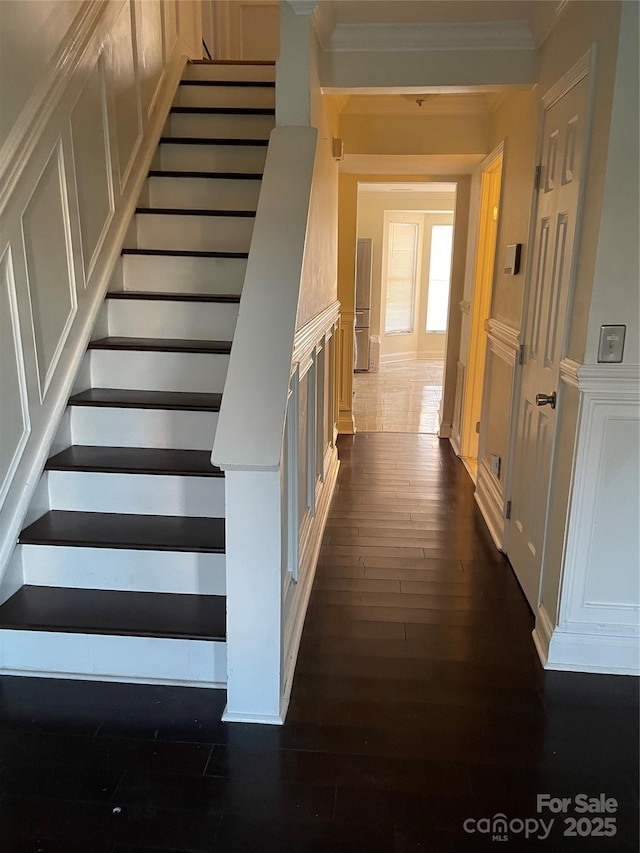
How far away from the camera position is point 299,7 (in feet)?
7.41

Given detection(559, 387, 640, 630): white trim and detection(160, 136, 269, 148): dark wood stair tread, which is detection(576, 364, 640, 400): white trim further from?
detection(160, 136, 269, 148): dark wood stair tread

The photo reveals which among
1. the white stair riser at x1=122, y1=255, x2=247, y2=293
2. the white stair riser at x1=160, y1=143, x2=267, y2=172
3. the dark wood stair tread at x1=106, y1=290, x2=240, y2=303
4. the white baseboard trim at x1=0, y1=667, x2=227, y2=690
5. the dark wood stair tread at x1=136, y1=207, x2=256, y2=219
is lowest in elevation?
the white baseboard trim at x1=0, y1=667, x2=227, y2=690

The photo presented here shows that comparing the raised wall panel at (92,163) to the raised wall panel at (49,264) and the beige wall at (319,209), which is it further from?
the beige wall at (319,209)

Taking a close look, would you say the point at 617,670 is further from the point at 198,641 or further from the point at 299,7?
the point at 299,7

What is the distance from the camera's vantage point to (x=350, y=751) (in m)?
1.75

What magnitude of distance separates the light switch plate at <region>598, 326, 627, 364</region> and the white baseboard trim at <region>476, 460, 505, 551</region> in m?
1.30

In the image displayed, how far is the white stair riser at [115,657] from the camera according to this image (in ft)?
6.40

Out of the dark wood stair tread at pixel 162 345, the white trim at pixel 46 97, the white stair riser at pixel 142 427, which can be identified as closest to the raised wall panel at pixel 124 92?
the white trim at pixel 46 97

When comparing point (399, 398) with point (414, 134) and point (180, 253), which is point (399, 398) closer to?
point (414, 134)

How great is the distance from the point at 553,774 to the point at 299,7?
8.73 feet

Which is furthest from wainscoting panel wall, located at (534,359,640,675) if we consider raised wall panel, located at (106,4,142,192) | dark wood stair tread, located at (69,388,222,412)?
raised wall panel, located at (106,4,142,192)

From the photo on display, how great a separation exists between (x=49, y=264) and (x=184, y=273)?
694mm

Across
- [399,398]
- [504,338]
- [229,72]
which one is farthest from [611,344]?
[399,398]

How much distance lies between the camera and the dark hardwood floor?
151 centimetres
